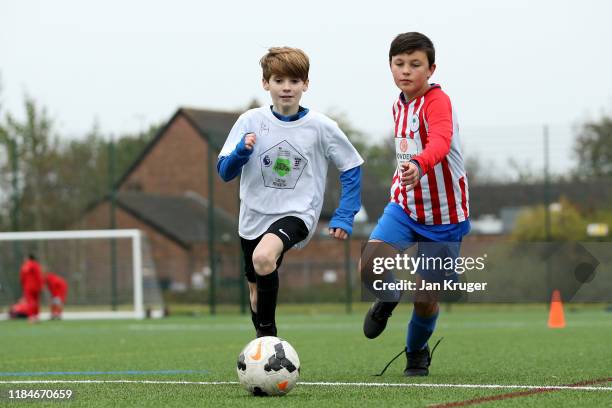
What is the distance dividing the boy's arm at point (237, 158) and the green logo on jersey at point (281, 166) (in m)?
0.21

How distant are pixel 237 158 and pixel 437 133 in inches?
44.6

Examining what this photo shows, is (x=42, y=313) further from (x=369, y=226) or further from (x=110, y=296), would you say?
(x=369, y=226)

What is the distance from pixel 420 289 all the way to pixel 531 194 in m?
17.4

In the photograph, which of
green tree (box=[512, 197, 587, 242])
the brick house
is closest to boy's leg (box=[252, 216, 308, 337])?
the brick house

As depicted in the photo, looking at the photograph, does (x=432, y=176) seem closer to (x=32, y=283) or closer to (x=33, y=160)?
(x=32, y=283)

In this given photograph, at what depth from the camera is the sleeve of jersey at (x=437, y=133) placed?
20.0 ft

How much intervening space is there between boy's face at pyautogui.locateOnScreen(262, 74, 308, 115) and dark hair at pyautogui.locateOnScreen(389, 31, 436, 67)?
0.56 metres

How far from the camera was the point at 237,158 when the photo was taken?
631 centimetres

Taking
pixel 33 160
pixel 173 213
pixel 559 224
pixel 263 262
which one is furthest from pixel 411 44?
pixel 173 213

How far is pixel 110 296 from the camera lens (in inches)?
913

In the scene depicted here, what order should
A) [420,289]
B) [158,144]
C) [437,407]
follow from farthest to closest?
[158,144] < [420,289] < [437,407]

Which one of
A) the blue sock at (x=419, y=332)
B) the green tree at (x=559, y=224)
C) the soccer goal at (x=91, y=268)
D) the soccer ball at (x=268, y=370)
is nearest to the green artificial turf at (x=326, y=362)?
A: the soccer ball at (x=268, y=370)

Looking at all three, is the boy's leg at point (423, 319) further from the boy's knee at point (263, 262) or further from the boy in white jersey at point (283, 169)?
the boy's knee at point (263, 262)

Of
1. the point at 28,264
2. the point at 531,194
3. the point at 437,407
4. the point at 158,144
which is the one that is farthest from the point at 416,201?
the point at 158,144
